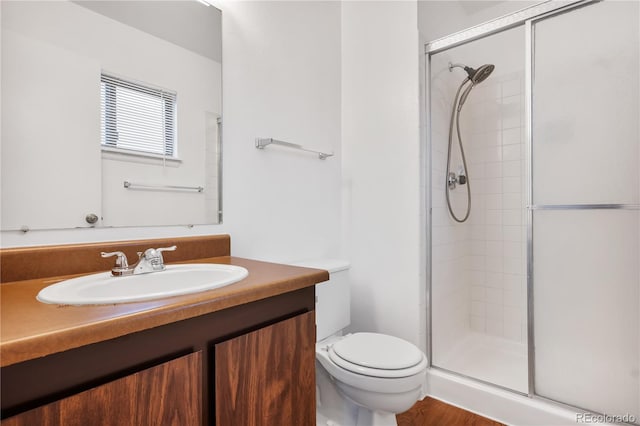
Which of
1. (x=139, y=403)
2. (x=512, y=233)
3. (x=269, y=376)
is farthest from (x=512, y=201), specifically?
(x=139, y=403)

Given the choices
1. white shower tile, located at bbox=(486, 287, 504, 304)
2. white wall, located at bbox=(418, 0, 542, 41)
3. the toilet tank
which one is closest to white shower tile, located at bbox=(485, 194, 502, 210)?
white shower tile, located at bbox=(486, 287, 504, 304)

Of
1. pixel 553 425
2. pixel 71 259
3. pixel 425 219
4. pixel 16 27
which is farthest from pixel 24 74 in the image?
pixel 553 425

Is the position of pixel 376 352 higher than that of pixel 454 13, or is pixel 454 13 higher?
pixel 454 13

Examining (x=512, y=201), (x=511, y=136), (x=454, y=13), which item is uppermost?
(x=454, y=13)

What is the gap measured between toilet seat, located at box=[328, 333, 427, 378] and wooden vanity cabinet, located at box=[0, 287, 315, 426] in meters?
0.34

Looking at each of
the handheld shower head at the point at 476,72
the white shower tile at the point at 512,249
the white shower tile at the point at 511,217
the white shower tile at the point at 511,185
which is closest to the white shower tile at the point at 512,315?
the white shower tile at the point at 512,249

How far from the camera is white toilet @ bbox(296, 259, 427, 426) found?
4.10 feet

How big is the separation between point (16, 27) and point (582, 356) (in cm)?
258

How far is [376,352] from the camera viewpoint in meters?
1.40

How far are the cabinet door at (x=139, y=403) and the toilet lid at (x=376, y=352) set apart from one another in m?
0.75

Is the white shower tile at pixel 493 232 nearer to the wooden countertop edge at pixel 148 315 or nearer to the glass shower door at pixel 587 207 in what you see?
the glass shower door at pixel 587 207

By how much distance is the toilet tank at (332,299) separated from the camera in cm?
155

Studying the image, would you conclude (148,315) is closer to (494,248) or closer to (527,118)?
(527,118)

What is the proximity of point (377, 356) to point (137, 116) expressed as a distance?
1.32 metres
